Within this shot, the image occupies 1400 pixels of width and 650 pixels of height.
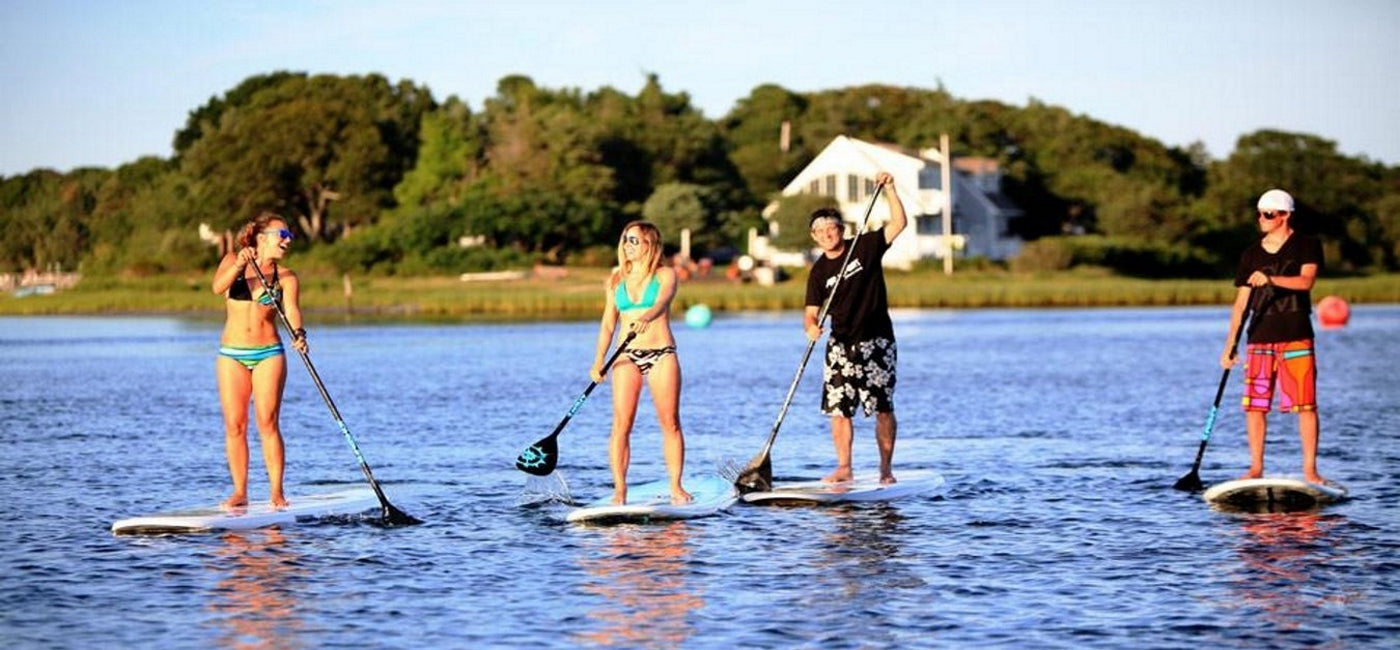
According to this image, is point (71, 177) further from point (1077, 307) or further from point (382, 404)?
point (382, 404)

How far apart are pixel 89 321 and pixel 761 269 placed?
2634 cm

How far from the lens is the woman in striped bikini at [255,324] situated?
1342cm

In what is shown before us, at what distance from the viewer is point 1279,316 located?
559 inches

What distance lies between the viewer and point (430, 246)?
87250 millimetres

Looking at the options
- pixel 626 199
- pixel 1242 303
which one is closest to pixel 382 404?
pixel 1242 303

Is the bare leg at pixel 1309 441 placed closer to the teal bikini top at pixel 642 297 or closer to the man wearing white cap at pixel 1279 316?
the man wearing white cap at pixel 1279 316

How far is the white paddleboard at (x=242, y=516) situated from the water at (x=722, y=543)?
114 mm

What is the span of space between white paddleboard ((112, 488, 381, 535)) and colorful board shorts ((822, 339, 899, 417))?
140 inches

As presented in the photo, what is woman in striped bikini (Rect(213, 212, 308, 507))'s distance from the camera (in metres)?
13.4

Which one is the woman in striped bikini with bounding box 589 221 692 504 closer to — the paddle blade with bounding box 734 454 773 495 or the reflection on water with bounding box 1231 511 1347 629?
the paddle blade with bounding box 734 454 773 495

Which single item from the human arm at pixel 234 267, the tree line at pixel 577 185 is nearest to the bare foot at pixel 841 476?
the human arm at pixel 234 267

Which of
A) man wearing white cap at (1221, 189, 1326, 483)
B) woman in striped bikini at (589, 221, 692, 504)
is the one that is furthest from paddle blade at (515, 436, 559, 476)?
man wearing white cap at (1221, 189, 1326, 483)

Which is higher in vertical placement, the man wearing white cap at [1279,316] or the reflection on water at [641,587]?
the man wearing white cap at [1279,316]

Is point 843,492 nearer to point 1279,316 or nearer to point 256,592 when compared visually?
point 1279,316
